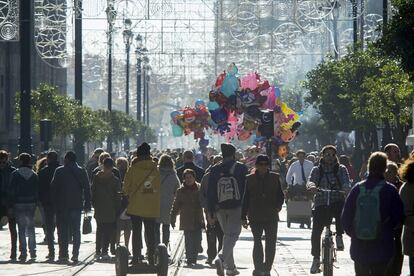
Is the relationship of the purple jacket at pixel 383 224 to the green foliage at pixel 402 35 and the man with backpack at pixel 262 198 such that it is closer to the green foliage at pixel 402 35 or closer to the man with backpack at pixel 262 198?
the man with backpack at pixel 262 198

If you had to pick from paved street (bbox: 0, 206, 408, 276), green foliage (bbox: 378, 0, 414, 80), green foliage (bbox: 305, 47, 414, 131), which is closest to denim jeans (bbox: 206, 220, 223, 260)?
paved street (bbox: 0, 206, 408, 276)

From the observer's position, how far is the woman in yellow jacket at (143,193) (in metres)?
21.5

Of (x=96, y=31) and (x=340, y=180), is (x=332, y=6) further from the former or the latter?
(x=96, y=31)

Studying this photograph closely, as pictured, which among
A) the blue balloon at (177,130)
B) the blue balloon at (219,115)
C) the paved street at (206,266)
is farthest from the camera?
the blue balloon at (177,130)

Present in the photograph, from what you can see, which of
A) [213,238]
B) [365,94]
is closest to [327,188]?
[213,238]

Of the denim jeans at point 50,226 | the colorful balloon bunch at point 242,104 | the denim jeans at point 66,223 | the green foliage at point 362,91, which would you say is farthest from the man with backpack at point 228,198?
the colorful balloon bunch at point 242,104

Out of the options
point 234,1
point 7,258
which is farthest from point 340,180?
point 234,1

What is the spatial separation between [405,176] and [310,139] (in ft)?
287

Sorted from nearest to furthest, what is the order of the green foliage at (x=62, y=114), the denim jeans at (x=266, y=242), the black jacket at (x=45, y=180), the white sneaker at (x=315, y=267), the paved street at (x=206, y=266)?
the white sneaker at (x=315, y=267)
the denim jeans at (x=266, y=242)
the paved street at (x=206, y=266)
the black jacket at (x=45, y=180)
the green foliage at (x=62, y=114)

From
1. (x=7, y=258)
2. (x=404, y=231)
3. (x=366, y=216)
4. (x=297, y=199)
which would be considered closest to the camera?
(x=366, y=216)

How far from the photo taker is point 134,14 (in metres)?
70.8

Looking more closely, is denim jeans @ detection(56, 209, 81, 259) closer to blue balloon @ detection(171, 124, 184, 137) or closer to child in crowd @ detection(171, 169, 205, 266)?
child in crowd @ detection(171, 169, 205, 266)

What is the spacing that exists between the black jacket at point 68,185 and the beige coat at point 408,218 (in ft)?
28.8

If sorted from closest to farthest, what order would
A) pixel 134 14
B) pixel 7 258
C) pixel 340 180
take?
pixel 340 180, pixel 7 258, pixel 134 14
